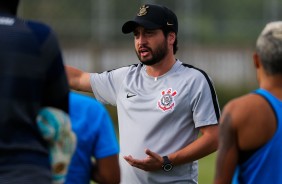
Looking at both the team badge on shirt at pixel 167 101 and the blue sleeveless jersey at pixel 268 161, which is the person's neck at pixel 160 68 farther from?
Answer: the blue sleeveless jersey at pixel 268 161

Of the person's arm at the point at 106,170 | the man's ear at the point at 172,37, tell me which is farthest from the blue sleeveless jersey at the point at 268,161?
the man's ear at the point at 172,37

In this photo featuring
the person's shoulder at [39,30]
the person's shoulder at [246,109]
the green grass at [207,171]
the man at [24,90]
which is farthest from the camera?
the green grass at [207,171]

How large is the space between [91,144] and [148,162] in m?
1.83

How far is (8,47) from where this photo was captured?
454 cm

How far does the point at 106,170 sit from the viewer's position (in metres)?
5.23

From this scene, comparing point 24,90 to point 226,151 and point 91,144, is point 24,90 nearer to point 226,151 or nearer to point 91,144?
point 91,144

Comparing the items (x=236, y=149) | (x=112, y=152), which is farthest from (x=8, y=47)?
(x=236, y=149)

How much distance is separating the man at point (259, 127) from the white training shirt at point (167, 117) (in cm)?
184

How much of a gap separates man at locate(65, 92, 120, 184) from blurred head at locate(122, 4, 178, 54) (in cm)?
222

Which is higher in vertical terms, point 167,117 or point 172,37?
point 172,37

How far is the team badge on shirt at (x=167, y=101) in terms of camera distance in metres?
7.05

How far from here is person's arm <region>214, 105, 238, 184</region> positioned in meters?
5.05

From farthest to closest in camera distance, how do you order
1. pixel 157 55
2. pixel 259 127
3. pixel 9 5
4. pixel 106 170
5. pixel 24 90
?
pixel 157 55
pixel 106 170
pixel 259 127
pixel 9 5
pixel 24 90

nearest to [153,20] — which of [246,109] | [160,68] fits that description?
[160,68]
